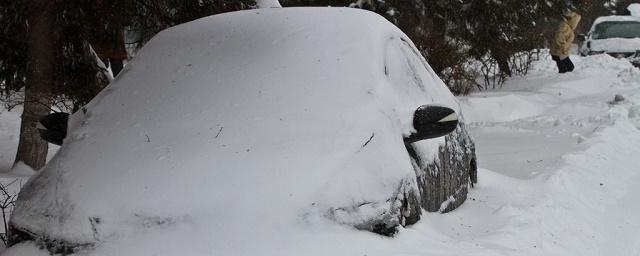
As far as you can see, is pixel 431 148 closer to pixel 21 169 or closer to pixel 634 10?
pixel 21 169

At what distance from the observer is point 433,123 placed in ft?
14.0

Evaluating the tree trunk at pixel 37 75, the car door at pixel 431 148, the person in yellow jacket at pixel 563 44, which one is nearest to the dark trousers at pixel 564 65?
the person in yellow jacket at pixel 563 44

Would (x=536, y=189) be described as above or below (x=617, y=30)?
above

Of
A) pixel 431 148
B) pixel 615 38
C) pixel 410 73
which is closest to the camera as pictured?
pixel 431 148

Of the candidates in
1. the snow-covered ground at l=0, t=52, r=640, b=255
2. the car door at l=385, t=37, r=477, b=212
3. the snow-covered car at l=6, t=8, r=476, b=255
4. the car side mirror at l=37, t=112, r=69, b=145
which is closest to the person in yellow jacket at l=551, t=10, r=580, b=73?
the snow-covered ground at l=0, t=52, r=640, b=255

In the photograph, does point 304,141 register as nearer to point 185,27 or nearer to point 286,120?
point 286,120

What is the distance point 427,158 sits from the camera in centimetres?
462

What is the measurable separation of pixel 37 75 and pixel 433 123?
435 cm

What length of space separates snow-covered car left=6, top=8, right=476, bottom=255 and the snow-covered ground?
4.1 inches

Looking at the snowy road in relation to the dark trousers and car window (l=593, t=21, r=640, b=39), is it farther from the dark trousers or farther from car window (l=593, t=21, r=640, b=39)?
car window (l=593, t=21, r=640, b=39)

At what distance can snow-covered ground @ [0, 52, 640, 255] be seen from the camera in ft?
12.4

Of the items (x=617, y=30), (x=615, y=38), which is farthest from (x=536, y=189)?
(x=617, y=30)

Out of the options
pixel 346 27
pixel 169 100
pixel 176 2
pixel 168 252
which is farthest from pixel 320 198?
pixel 176 2

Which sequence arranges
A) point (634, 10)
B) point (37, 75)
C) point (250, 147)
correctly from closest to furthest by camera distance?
point (250, 147) → point (37, 75) → point (634, 10)
